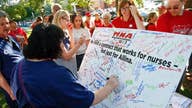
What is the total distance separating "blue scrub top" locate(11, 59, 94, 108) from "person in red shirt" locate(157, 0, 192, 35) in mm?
1963

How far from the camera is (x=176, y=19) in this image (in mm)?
4145

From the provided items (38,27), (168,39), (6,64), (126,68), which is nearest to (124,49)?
(126,68)

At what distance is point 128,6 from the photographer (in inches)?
Answer: 181

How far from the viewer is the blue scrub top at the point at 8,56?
361 centimetres

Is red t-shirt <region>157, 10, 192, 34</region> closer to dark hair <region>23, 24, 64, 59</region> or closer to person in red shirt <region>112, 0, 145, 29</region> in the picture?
person in red shirt <region>112, 0, 145, 29</region>

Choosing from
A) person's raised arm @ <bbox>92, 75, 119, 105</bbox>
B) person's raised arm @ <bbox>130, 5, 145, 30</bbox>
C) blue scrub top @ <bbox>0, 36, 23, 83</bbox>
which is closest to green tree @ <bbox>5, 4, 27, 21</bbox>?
person's raised arm @ <bbox>130, 5, 145, 30</bbox>

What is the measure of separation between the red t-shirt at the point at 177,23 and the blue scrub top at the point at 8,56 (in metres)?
Result: 1.72

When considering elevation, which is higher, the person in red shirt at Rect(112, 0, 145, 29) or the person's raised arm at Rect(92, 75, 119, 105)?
the person in red shirt at Rect(112, 0, 145, 29)

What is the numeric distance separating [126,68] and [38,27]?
989 mm

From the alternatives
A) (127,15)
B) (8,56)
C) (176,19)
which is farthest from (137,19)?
(8,56)

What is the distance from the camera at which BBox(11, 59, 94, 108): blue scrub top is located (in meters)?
2.39

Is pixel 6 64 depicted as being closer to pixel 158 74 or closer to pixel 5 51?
pixel 5 51

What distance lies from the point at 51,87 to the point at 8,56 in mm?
1373

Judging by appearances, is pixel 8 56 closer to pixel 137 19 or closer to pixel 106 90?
pixel 106 90
